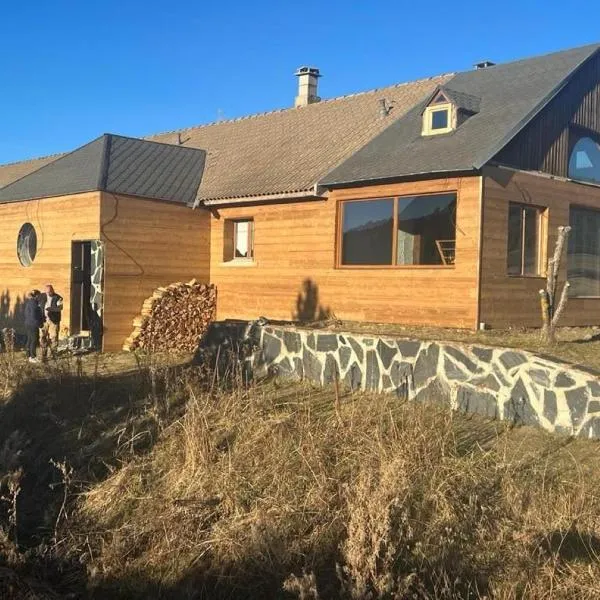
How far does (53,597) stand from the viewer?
597 centimetres

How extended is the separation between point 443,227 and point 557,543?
881 centimetres

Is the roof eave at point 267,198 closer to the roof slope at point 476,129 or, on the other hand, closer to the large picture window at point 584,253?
the roof slope at point 476,129

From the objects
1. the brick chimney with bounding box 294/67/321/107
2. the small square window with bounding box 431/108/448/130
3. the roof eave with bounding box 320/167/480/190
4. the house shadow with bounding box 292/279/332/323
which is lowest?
the house shadow with bounding box 292/279/332/323

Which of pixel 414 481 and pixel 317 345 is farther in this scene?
pixel 317 345

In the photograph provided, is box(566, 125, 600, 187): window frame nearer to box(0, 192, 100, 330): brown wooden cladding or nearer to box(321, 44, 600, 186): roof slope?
box(321, 44, 600, 186): roof slope

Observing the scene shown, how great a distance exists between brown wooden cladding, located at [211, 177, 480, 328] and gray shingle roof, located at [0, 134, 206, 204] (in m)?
1.56

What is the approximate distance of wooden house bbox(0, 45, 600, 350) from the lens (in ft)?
45.0

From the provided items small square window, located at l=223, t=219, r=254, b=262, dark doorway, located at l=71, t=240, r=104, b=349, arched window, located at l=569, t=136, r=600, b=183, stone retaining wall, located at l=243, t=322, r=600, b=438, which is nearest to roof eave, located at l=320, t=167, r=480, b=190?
small square window, located at l=223, t=219, r=254, b=262

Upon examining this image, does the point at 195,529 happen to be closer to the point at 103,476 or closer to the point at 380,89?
the point at 103,476

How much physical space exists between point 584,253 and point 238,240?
7.91 metres

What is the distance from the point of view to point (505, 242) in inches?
542

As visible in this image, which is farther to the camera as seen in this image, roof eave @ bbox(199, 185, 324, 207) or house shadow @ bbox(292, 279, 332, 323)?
house shadow @ bbox(292, 279, 332, 323)

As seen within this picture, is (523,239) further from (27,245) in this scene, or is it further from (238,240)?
(27,245)

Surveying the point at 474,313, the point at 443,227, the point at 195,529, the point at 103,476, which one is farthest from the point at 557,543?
the point at 443,227
